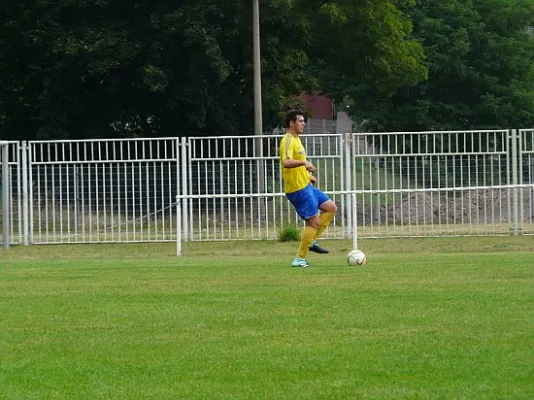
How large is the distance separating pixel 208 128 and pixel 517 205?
20.6m

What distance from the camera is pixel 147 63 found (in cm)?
4106

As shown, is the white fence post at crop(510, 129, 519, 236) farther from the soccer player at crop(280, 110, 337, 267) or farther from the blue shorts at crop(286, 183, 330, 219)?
the blue shorts at crop(286, 183, 330, 219)

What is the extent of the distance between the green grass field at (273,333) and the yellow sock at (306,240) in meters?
0.88

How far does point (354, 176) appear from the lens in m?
24.1

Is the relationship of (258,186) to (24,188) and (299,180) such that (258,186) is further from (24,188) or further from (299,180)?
(299,180)

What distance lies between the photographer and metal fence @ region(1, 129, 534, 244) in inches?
957

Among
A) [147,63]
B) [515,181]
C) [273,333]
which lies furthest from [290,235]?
[147,63]

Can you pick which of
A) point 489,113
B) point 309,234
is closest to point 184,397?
point 309,234

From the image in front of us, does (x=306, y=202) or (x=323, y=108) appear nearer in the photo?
(x=306, y=202)

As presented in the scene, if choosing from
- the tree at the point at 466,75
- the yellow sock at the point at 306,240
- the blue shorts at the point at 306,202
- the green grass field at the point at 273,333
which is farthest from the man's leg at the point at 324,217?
the tree at the point at 466,75

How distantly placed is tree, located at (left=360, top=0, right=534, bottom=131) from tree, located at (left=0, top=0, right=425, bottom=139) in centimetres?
1861

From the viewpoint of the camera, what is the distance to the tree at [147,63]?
134ft

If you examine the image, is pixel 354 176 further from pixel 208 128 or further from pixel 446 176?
pixel 208 128

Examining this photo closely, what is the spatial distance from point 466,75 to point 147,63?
1114 inches
